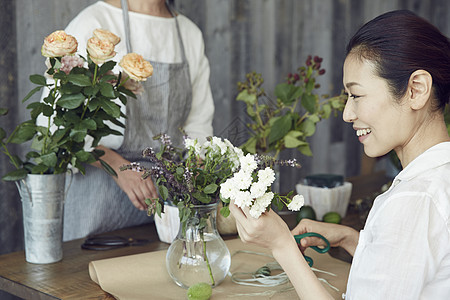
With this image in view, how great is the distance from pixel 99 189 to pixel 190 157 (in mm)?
895

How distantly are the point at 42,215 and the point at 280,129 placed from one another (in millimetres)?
856

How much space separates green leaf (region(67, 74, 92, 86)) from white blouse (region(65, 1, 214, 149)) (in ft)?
1.78

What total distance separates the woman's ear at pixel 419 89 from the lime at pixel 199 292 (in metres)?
0.57

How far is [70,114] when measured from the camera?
54.2 inches

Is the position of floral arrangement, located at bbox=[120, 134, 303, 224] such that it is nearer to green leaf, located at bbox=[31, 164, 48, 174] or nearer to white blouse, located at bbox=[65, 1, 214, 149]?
green leaf, located at bbox=[31, 164, 48, 174]

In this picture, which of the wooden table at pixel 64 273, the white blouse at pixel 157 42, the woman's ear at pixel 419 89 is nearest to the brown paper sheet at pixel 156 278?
the wooden table at pixel 64 273

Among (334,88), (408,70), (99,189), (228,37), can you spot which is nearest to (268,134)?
(99,189)

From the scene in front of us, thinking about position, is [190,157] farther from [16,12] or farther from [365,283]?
[16,12]

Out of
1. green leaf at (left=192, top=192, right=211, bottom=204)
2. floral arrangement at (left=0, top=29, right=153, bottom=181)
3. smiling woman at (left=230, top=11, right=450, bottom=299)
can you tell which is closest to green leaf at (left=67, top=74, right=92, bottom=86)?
floral arrangement at (left=0, top=29, right=153, bottom=181)

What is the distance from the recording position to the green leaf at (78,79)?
134 centimetres

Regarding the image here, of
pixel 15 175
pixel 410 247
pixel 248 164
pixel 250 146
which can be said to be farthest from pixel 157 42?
pixel 410 247

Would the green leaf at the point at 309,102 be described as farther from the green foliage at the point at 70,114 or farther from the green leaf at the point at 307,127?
the green foliage at the point at 70,114

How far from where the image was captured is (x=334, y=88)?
4.02 meters

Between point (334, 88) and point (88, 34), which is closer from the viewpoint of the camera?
point (88, 34)
